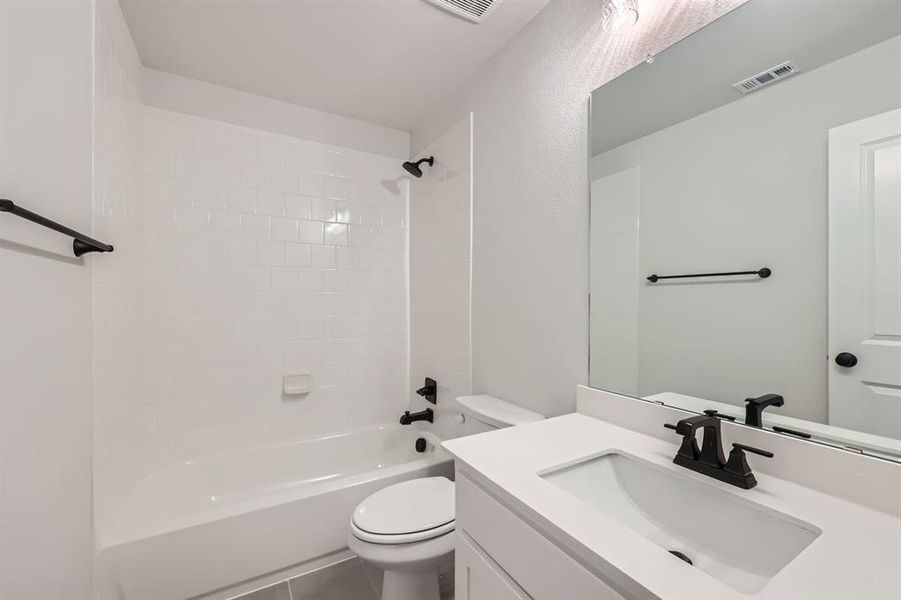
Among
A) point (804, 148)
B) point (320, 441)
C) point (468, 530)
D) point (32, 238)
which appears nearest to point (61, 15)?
point (32, 238)

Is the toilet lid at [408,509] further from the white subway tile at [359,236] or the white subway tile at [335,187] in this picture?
the white subway tile at [335,187]

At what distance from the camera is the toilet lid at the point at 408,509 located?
1.26 m

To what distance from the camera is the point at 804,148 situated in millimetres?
750

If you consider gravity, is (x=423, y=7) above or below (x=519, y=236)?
above

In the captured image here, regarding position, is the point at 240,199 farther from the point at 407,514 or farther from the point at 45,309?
the point at 407,514

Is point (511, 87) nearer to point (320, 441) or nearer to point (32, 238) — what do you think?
point (32, 238)

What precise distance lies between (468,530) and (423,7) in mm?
1835

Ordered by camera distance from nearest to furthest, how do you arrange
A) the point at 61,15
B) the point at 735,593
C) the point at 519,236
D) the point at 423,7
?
the point at 735,593 < the point at 61,15 < the point at 423,7 < the point at 519,236

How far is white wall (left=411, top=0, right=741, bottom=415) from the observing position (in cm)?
125

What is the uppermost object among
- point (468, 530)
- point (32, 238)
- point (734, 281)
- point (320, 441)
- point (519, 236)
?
point (519, 236)

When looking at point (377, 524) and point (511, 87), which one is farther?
point (511, 87)

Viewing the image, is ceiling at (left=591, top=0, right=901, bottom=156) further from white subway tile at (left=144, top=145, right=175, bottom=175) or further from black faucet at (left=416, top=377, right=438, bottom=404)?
white subway tile at (left=144, top=145, right=175, bottom=175)

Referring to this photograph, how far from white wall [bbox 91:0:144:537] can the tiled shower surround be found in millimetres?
119

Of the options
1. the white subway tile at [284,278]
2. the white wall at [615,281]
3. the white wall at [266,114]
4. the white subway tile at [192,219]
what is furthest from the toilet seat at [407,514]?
the white wall at [266,114]
